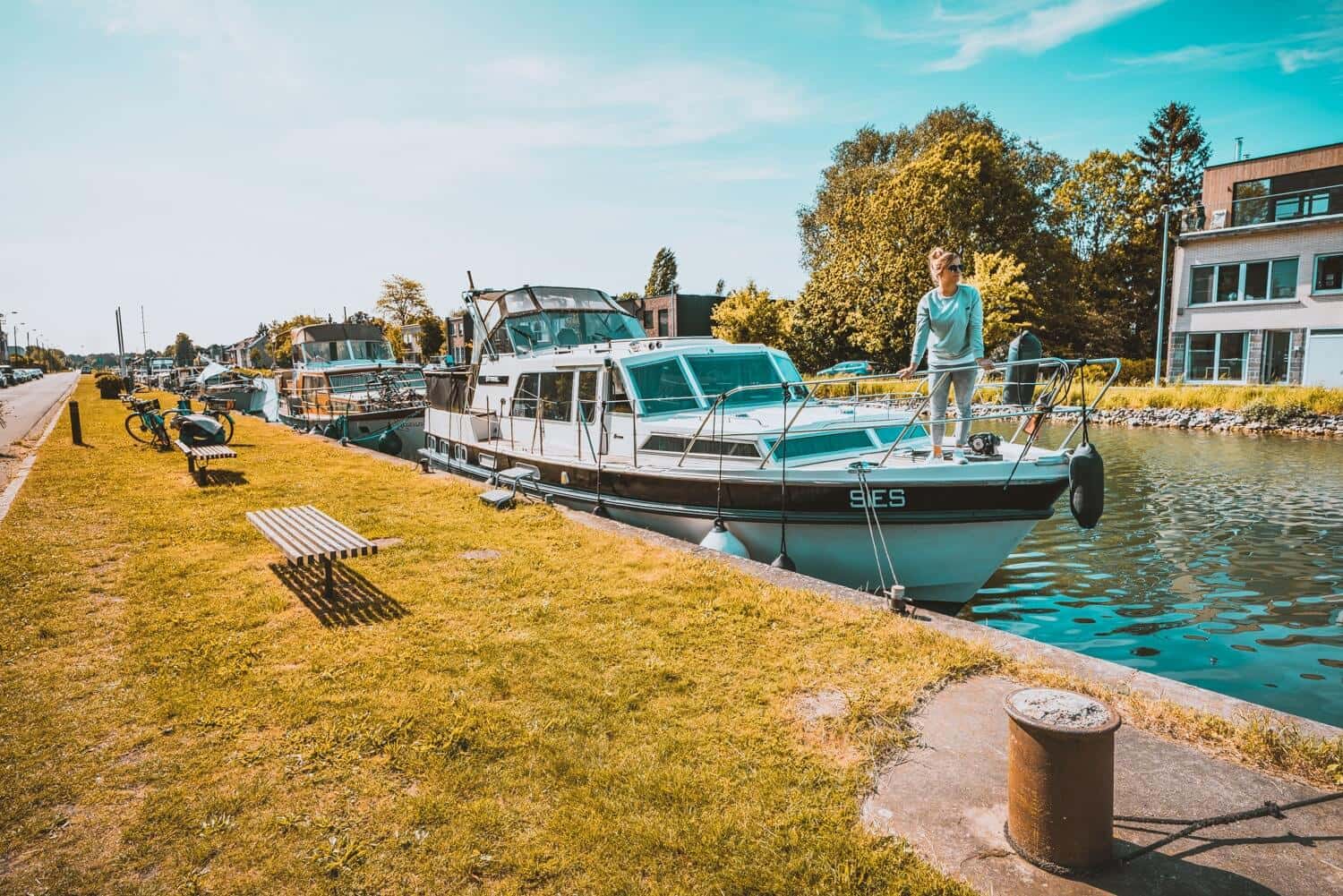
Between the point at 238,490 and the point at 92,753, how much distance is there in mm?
7977

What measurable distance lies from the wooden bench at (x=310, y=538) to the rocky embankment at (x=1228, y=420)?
1048 inches

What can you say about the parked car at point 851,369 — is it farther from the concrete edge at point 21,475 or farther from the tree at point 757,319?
the concrete edge at point 21,475

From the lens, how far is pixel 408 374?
80.3ft

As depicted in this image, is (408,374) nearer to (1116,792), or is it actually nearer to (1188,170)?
(1116,792)

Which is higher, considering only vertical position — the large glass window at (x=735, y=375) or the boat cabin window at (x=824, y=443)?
the large glass window at (x=735, y=375)

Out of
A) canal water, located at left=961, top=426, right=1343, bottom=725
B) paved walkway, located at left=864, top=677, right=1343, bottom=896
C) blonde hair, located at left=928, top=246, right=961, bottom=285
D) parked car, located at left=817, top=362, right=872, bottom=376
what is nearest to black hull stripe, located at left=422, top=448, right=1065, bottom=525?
canal water, located at left=961, top=426, right=1343, bottom=725

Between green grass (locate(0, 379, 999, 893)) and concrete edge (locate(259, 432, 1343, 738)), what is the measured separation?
1.08 ft

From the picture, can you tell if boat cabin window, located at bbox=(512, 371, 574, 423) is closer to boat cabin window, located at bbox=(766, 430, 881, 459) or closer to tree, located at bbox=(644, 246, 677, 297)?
boat cabin window, located at bbox=(766, 430, 881, 459)

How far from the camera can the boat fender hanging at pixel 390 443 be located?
2005 centimetres

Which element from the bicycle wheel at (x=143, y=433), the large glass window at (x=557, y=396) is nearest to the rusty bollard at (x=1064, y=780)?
the large glass window at (x=557, y=396)

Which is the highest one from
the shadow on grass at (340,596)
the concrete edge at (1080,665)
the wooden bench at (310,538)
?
the wooden bench at (310,538)

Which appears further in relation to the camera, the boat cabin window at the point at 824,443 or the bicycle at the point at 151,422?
the bicycle at the point at 151,422

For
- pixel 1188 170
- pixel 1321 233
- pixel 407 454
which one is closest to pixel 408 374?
pixel 407 454

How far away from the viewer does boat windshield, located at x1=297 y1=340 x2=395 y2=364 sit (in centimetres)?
2688
